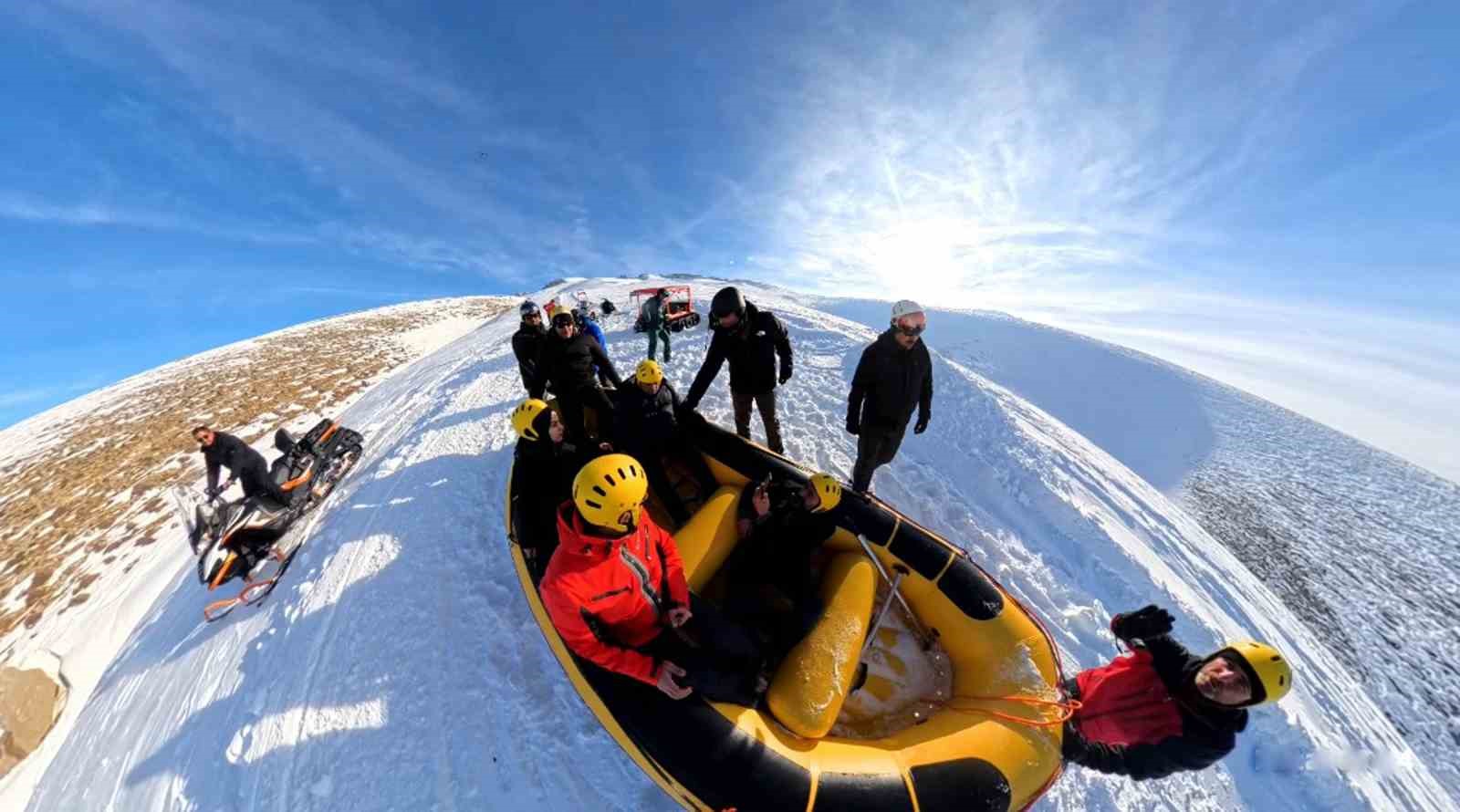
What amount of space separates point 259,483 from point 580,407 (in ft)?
14.4

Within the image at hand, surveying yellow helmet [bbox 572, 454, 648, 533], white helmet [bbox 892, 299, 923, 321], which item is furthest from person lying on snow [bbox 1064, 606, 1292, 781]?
yellow helmet [bbox 572, 454, 648, 533]

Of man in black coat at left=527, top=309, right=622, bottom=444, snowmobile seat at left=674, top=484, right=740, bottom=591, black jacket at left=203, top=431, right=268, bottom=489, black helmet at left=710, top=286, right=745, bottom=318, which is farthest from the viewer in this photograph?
black jacket at left=203, top=431, right=268, bottom=489

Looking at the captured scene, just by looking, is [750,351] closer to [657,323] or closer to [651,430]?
[651,430]

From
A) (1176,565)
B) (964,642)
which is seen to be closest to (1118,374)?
(1176,565)

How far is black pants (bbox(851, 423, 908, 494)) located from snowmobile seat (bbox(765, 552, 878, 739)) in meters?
1.46

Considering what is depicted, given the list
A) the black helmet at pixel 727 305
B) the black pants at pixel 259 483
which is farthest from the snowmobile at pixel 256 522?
the black helmet at pixel 727 305

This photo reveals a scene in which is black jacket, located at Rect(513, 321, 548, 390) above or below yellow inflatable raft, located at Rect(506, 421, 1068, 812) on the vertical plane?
above

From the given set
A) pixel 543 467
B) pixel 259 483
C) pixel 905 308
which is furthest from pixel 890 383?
pixel 259 483

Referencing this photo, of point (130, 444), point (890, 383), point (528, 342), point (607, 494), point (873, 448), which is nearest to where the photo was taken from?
point (607, 494)

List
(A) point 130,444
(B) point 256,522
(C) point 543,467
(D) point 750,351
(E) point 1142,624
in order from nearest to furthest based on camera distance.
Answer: (E) point 1142,624 < (C) point 543,467 < (D) point 750,351 < (B) point 256,522 < (A) point 130,444

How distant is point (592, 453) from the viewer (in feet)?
13.8

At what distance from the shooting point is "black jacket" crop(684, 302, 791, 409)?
4914 mm

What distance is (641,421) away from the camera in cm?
442

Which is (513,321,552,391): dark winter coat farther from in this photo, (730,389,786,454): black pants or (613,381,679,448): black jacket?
(730,389,786,454): black pants
